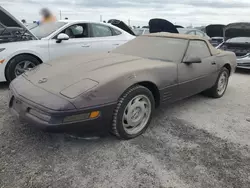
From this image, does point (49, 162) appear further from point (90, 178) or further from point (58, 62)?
point (58, 62)

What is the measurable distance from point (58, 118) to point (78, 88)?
0.38 metres

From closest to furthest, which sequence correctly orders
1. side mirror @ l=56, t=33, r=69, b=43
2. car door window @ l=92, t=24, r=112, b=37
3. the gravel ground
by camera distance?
the gravel ground → side mirror @ l=56, t=33, r=69, b=43 → car door window @ l=92, t=24, r=112, b=37

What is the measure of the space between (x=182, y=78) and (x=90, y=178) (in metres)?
1.94

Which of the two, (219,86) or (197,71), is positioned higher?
(197,71)

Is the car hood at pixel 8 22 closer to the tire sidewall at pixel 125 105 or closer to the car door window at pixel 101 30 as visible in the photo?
the car door window at pixel 101 30

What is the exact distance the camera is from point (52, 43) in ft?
17.0

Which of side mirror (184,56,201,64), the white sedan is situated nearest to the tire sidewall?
side mirror (184,56,201,64)

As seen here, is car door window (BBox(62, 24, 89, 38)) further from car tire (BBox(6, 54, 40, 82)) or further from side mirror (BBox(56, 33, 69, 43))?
car tire (BBox(6, 54, 40, 82))

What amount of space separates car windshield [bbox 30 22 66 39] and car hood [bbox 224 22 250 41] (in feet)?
19.7

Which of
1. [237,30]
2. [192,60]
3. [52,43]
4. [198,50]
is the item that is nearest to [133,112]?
[192,60]

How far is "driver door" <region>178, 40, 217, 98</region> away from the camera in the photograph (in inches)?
135

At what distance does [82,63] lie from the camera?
3104 mm

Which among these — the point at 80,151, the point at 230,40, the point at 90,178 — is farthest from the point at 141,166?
the point at 230,40

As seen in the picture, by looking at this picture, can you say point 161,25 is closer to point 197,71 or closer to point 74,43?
point 74,43
